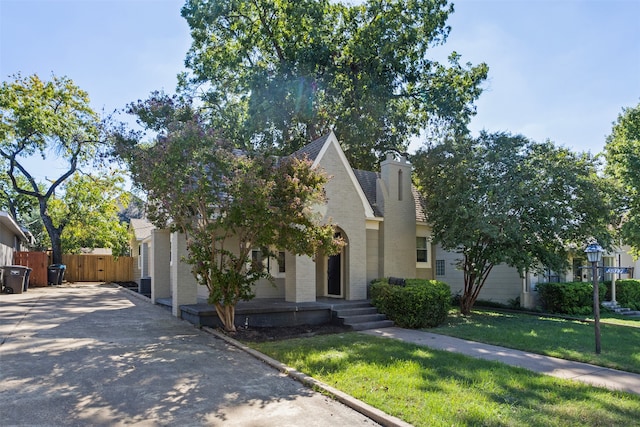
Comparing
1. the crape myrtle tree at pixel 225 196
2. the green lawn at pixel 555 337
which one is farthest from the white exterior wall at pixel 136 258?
the green lawn at pixel 555 337

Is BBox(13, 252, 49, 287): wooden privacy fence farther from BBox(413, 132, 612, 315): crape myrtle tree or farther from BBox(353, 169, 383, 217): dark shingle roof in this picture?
BBox(413, 132, 612, 315): crape myrtle tree

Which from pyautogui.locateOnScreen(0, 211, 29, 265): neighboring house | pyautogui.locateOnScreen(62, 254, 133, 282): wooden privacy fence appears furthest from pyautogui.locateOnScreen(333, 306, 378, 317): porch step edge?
pyautogui.locateOnScreen(62, 254, 133, 282): wooden privacy fence

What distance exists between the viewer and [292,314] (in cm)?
1234

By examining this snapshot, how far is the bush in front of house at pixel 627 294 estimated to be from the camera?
20859mm

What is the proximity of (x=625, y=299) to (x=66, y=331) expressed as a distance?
23162 mm

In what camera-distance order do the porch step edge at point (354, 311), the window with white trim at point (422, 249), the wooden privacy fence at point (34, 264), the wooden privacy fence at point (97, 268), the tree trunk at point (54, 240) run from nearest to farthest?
the porch step edge at point (354, 311) < the window with white trim at point (422, 249) < the wooden privacy fence at point (34, 264) < the tree trunk at point (54, 240) < the wooden privacy fence at point (97, 268)

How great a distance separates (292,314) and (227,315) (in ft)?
7.19

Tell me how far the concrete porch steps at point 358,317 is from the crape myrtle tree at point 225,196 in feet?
8.38

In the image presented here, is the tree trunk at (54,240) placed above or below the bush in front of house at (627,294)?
above

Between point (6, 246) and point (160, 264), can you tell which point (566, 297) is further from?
point (6, 246)

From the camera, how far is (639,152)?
19438 millimetres

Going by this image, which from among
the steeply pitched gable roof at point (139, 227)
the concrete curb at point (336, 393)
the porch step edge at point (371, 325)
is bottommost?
the porch step edge at point (371, 325)

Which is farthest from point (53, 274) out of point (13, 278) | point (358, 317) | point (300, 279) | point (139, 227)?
point (358, 317)

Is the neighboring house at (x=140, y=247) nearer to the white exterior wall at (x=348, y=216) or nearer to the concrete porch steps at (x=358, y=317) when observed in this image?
the white exterior wall at (x=348, y=216)
